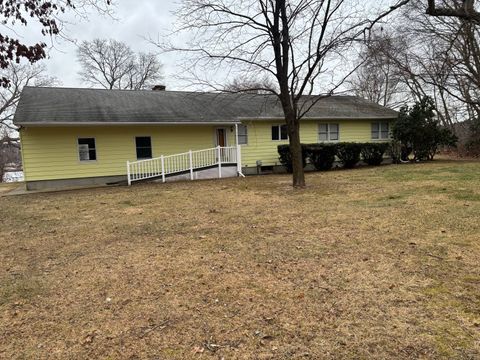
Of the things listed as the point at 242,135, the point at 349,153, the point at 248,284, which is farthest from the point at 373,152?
the point at 248,284

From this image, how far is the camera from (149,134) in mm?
16141

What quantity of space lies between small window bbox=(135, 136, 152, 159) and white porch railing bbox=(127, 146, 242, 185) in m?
0.72

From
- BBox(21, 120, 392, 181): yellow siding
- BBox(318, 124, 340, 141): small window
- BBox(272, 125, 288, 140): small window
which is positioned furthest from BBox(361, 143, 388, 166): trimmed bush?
BBox(272, 125, 288, 140): small window

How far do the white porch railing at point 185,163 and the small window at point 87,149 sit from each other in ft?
5.34

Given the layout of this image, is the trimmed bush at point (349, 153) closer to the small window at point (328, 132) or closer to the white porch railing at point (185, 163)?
the small window at point (328, 132)

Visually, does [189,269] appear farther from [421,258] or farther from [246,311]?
[421,258]

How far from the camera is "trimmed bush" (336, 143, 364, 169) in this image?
58.3ft

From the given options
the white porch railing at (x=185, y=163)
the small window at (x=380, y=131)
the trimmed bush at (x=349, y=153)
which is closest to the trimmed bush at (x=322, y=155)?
the trimmed bush at (x=349, y=153)

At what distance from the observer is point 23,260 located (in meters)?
5.07

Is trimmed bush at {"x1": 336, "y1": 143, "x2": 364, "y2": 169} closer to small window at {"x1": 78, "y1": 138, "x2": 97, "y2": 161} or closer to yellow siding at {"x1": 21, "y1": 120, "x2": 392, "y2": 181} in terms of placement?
yellow siding at {"x1": 21, "y1": 120, "x2": 392, "y2": 181}

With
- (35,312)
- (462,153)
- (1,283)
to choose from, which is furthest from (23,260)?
(462,153)

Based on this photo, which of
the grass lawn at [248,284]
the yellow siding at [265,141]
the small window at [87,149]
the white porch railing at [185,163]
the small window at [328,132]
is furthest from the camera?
the small window at [328,132]

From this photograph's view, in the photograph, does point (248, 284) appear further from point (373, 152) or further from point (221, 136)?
point (373, 152)

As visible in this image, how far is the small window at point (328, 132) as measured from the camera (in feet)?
63.0
